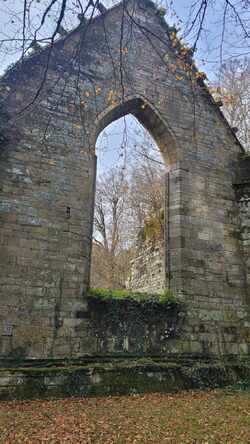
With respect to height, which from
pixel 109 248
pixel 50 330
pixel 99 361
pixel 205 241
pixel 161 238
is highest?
pixel 109 248

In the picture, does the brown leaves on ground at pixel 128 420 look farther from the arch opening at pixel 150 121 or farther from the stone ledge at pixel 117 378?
the arch opening at pixel 150 121

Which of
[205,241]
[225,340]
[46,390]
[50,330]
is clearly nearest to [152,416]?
[46,390]

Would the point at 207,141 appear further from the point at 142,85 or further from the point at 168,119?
the point at 142,85

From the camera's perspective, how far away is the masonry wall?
21.6ft

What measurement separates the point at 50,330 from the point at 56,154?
3.27 meters

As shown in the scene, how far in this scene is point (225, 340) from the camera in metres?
7.79

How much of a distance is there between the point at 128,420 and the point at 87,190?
436cm

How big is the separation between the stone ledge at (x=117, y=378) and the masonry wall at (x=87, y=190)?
0.56m

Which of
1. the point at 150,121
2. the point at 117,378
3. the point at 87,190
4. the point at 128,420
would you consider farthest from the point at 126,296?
the point at 150,121

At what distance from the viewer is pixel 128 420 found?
446 centimetres

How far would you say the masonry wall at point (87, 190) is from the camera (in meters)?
6.59

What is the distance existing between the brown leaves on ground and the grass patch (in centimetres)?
181

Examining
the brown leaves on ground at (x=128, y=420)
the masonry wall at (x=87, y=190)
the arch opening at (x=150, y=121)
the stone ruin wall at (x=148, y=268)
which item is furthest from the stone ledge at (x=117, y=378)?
the arch opening at (x=150, y=121)

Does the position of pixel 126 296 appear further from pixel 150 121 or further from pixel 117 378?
pixel 150 121
